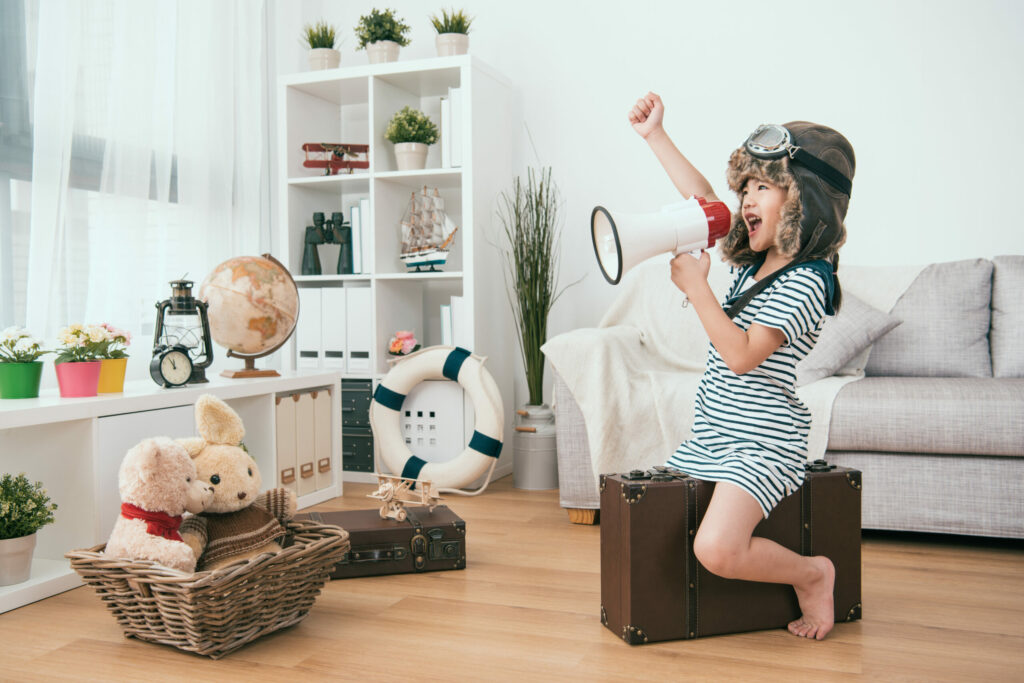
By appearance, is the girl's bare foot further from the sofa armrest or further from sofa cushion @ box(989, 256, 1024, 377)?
sofa cushion @ box(989, 256, 1024, 377)

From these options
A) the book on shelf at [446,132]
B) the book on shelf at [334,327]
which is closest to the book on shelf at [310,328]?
the book on shelf at [334,327]

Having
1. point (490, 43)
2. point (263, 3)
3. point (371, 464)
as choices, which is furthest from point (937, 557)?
point (263, 3)

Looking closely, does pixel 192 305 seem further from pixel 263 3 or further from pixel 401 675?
pixel 263 3

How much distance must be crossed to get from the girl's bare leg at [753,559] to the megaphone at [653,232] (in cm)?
42

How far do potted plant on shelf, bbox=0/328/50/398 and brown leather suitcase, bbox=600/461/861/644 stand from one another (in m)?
1.32

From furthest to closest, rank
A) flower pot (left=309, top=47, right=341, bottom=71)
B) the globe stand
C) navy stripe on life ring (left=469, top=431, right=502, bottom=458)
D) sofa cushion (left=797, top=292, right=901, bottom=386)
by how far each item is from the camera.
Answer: flower pot (left=309, top=47, right=341, bottom=71) < navy stripe on life ring (left=469, top=431, right=502, bottom=458) < the globe stand < sofa cushion (left=797, top=292, right=901, bottom=386)

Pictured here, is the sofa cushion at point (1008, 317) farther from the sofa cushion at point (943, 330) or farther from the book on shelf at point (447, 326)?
the book on shelf at point (447, 326)

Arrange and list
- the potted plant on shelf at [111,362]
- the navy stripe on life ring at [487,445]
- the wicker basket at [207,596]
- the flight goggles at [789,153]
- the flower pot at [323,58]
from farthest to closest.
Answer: the flower pot at [323,58] < the navy stripe on life ring at [487,445] < the potted plant on shelf at [111,362] < the flight goggles at [789,153] < the wicker basket at [207,596]

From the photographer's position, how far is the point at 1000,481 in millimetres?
2035

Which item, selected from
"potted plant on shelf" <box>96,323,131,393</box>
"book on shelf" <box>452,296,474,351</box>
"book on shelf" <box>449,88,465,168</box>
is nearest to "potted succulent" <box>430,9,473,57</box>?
"book on shelf" <box>449,88,465,168</box>

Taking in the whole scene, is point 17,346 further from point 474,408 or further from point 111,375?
point 474,408

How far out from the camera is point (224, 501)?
160 centimetres

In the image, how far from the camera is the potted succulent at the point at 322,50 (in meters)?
3.17

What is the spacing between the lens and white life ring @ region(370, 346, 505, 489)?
2.72m
